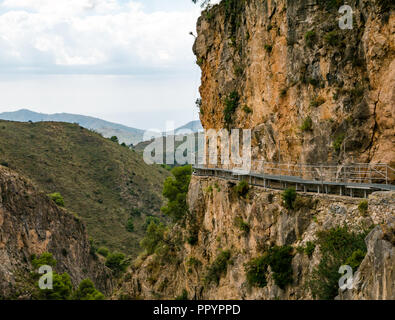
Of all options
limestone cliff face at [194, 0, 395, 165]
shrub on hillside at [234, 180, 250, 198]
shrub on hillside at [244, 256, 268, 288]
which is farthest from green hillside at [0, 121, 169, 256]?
shrub on hillside at [244, 256, 268, 288]

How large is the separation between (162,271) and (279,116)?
17581mm

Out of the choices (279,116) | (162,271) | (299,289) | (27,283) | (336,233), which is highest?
(279,116)

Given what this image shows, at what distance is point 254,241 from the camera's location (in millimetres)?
24609

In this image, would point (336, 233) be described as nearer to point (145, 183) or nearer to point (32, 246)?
point (32, 246)

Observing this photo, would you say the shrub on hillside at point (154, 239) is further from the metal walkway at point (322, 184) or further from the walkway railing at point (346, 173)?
the walkway railing at point (346, 173)

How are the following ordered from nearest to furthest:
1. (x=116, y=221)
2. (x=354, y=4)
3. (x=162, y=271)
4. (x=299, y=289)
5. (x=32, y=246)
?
(x=299, y=289)
(x=354, y=4)
(x=162, y=271)
(x=32, y=246)
(x=116, y=221)

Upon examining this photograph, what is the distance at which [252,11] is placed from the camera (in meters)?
31.3

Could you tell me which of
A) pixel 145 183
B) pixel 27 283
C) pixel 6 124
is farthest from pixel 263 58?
pixel 6 124

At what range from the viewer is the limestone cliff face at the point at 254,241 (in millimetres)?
11953

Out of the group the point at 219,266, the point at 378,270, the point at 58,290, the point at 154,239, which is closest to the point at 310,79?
the point at 219,266

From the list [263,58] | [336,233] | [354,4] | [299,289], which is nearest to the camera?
[336,233]

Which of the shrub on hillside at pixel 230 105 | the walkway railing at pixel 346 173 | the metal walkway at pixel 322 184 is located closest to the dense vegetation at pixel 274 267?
the metal walkway at pixel 322 184

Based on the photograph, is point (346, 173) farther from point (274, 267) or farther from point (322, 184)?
point (274, 267)

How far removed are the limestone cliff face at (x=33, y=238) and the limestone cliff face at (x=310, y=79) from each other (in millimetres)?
29673
